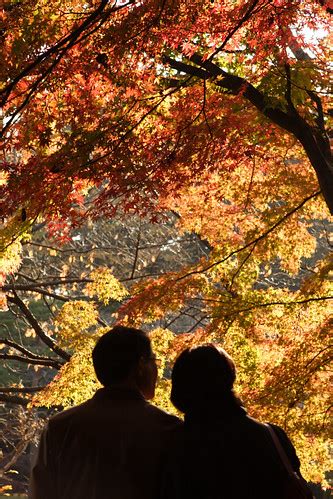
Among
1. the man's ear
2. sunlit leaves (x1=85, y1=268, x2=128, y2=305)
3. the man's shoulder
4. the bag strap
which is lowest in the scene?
the bag strap

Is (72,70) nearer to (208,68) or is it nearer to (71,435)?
(208,68)

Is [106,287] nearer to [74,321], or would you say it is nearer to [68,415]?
[74,321]

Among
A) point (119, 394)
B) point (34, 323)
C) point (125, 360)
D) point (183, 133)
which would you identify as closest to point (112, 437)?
point (119, 394)

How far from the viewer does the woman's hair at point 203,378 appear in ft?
6.93

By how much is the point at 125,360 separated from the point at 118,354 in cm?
3

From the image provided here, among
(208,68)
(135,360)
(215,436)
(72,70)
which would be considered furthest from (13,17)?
(215,436)

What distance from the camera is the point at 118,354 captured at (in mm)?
2244

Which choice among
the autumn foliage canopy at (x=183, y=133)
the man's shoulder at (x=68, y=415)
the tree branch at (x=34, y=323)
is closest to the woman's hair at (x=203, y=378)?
the man's shoulder at (x=68, y=415)

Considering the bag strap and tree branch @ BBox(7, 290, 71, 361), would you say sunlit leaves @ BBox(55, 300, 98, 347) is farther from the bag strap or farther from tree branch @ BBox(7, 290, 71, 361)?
the bag strap

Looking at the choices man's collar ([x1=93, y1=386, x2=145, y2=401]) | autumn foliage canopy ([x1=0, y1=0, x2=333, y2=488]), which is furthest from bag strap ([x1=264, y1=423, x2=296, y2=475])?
autumn foliage canopy ([x1=0, y1=0, x2=333, y2=488])

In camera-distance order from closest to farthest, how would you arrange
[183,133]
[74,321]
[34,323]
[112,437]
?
1. [112,437]
2. [183,133]
3. [74,321]
4. [34,323]

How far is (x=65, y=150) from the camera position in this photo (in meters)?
4.85

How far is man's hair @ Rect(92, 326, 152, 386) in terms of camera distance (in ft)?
7.36

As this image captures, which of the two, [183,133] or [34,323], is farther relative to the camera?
[34,323]
